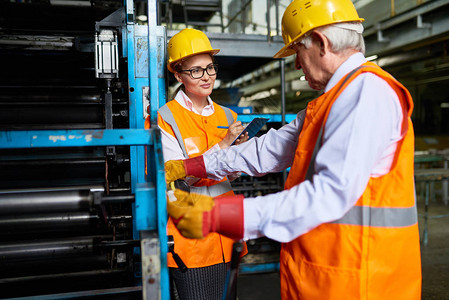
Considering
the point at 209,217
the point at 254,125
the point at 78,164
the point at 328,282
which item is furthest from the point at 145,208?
the point at 78,164

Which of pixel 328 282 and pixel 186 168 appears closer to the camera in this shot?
pixel 328 282

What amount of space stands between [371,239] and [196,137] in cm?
110

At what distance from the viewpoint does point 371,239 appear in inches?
44.2

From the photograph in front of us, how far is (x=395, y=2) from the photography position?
700 cm

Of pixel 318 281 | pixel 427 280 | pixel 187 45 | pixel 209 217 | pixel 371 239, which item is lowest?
pixel 427 280

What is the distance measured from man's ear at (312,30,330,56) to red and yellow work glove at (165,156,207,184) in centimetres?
76

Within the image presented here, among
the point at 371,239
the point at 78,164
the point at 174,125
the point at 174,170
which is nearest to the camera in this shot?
the point at 371,239

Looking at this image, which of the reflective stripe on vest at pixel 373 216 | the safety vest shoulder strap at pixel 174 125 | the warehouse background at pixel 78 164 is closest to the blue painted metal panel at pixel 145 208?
the warehouse background at pixel 78 164

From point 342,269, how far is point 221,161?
0.77 meters

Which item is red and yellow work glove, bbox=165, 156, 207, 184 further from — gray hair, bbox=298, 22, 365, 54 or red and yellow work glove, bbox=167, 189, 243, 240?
gray hair, bbox=298, 22, 365, 54

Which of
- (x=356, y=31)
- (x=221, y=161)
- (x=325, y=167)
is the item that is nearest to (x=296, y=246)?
(x=325, y=167)

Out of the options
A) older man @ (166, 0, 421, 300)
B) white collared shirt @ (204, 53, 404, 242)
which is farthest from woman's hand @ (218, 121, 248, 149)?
white collared shirt @ (204, 53, 404, 242)

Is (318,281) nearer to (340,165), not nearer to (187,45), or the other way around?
(340,165)

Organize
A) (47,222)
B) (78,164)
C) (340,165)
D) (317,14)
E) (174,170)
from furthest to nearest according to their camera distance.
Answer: (78,164) < (174,170) < (47,222) < (317,14) < (340,165)
